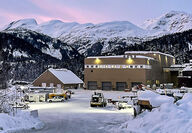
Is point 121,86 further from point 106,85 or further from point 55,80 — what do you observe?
point 55,80

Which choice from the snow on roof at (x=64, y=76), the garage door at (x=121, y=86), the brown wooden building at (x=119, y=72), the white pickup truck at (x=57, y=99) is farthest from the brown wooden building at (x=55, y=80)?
the white pickup truck at (x=57, y=99)

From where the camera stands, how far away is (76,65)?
151 metres

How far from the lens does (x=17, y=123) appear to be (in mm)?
19656

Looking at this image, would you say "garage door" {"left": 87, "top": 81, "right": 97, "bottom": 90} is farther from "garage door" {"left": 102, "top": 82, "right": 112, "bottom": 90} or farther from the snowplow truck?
the snowplow truck

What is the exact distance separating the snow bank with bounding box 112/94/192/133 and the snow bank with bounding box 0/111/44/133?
6257mm

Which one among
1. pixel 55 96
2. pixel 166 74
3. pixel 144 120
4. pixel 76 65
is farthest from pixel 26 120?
pixel 76 65

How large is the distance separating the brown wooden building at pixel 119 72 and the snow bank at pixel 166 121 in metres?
71.0

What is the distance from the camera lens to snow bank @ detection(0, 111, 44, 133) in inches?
718

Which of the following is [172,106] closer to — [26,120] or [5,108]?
[26,120]

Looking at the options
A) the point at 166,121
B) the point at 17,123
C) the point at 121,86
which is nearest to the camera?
the point at 166,121

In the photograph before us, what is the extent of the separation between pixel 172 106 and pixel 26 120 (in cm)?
1059

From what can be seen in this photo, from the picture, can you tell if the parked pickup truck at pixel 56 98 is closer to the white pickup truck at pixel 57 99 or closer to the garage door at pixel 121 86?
the white pickup truck at pixel 57 99

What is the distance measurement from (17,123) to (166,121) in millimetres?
9887

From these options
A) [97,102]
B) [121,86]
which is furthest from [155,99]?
[121,86]
